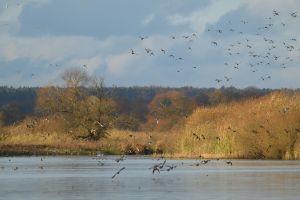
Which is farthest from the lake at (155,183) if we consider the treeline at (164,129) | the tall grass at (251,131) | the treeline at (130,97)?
the treeline at (130,97)

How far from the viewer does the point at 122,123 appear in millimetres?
80062

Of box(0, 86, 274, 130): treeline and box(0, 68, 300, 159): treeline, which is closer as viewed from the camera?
box(0, 68, 300, 159): treeline

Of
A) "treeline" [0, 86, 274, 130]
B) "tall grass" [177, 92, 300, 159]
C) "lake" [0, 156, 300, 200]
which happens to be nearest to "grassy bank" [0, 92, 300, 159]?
"tall grass" [177, 92, 300, 159]

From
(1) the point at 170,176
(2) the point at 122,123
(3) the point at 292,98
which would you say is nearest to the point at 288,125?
(3) the point at 292,98

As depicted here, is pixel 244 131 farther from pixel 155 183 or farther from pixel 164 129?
pixel 164 129

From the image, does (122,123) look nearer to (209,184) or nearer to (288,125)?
(288,125)

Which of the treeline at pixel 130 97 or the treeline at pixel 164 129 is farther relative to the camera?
the treeline at pixel 130 97

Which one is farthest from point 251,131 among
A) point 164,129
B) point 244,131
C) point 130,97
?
point 130,97

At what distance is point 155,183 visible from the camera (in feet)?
94.3

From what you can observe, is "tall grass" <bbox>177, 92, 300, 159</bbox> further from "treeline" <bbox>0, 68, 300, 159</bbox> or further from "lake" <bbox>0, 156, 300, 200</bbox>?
"lake" <bbox>0, 156, 300, 200</bbox>

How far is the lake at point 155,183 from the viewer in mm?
23797

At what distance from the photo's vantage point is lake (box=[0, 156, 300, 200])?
23.8 m

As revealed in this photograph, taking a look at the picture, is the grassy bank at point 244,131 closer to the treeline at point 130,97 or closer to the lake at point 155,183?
the lake at point 155,183

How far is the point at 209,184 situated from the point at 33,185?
5.56 m
